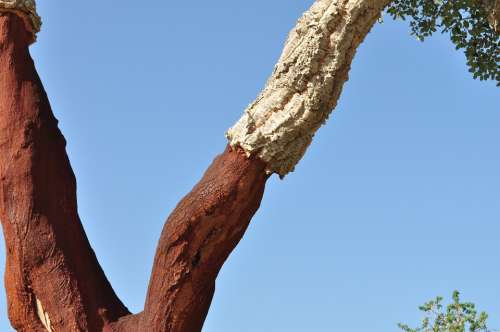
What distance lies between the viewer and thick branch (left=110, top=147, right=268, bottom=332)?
18.4 feet

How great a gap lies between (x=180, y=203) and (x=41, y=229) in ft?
3.22

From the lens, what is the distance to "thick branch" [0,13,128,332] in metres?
5.90

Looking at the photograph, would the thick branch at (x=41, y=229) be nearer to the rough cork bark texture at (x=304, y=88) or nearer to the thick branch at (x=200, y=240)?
the thick branch at (x=200, y=240)

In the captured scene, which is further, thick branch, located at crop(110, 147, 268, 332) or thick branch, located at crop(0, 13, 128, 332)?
thick branch, located at crop(0, 13, 128, 332)

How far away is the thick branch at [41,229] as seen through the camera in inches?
232

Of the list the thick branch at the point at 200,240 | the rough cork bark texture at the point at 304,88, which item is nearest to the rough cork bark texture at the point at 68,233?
the thick branch at the point at 200,240

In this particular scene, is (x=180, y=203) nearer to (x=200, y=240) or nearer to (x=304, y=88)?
(x=200, y=240)

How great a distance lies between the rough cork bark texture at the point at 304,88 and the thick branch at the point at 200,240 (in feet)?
0.54

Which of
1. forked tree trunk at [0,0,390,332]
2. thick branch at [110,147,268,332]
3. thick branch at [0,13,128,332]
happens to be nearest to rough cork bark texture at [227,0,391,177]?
forked tree trunk at [0,0,390,332]

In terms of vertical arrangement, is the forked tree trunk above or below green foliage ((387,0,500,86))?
below

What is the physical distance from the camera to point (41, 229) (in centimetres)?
594

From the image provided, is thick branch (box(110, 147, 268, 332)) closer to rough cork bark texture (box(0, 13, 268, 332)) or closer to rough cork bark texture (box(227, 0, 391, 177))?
rough cork bark texture (box(0, 13, 268, 332))

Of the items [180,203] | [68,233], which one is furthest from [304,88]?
[68,233]

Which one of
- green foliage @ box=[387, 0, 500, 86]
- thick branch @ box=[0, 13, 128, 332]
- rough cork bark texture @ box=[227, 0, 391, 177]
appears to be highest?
green foliage @ box=[387, 0, 500, 86]
